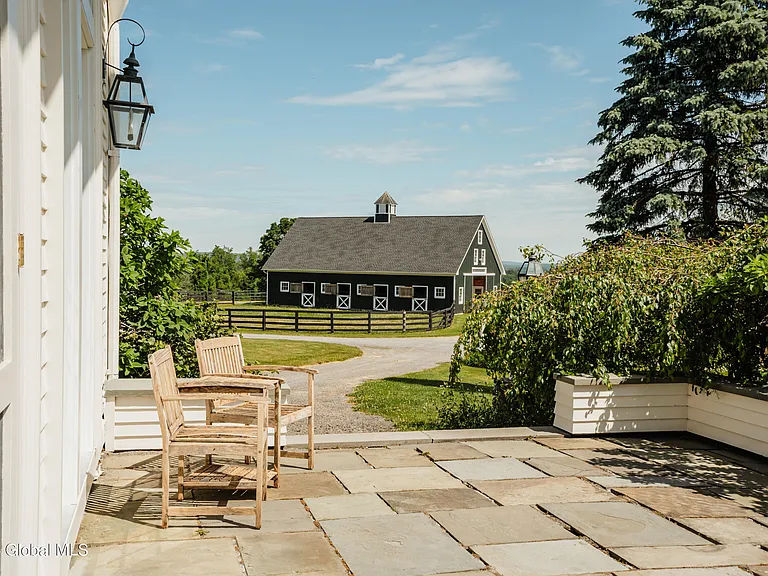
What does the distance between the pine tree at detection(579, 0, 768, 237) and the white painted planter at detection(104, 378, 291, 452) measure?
51.4 feet

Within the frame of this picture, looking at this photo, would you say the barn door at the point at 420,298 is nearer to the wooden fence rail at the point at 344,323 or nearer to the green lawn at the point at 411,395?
the wooden fence rail at the point at 344,323

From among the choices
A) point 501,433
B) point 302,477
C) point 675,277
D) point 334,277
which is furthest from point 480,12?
point 334,277

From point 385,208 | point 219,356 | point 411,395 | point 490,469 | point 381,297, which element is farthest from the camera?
point 385,208

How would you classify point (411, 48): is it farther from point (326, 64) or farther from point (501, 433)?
point (501, 433)

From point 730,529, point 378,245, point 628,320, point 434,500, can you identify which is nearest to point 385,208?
point 378,245

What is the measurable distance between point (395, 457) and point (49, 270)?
3422 millimetres

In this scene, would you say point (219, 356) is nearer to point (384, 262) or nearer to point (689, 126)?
point (689, 126)

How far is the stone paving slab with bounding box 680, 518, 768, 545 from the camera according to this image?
3939 millimetres

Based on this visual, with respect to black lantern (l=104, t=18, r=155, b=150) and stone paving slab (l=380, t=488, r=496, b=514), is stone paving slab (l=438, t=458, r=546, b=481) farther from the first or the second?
black lantern (l=104, t=18, r=155, b=150)

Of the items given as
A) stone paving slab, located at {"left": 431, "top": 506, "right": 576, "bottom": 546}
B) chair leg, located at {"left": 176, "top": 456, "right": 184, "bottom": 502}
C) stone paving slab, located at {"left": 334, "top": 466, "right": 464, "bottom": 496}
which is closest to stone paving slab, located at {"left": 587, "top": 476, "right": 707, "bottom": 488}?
stone paving slab, located at {"left": 431, "top": 506, "right": 576, "bottom": 546}

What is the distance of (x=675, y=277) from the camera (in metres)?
6.71

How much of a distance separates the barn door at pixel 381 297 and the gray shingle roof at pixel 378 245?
0.83 m

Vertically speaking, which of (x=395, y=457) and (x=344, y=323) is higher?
(x=344, y=323)

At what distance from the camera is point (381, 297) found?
1394 inches
